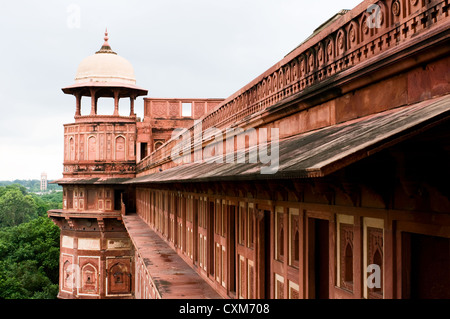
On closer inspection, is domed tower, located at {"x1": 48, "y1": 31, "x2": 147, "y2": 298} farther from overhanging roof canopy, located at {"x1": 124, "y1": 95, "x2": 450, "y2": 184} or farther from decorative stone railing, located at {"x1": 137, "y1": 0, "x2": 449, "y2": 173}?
overhanging roof canopy, located at {"x1": 124, "y1": 95, "x2": 450, "y2": 184}

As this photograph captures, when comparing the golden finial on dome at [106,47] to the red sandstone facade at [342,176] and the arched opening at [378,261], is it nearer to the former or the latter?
the red sandstone facade at [342,176]

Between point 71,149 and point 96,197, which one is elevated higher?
point 71,149

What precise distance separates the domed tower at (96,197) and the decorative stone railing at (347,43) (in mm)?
30563

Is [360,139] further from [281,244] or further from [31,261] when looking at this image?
[31,261]

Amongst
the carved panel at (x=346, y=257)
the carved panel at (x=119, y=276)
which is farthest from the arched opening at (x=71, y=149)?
the carved panel at (x=346, y=257)

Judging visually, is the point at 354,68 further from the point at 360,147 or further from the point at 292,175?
the point at 360,147

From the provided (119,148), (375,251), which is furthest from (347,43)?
(119,148)

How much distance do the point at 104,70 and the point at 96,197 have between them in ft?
29.7

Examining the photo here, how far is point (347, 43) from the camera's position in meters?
6.64

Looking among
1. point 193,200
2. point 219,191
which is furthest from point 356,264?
point 193,200

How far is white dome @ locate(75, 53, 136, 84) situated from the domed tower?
0.33ft

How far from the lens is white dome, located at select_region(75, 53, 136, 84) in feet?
137

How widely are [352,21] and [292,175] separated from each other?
2.53m

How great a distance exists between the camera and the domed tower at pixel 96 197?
1570 inches
